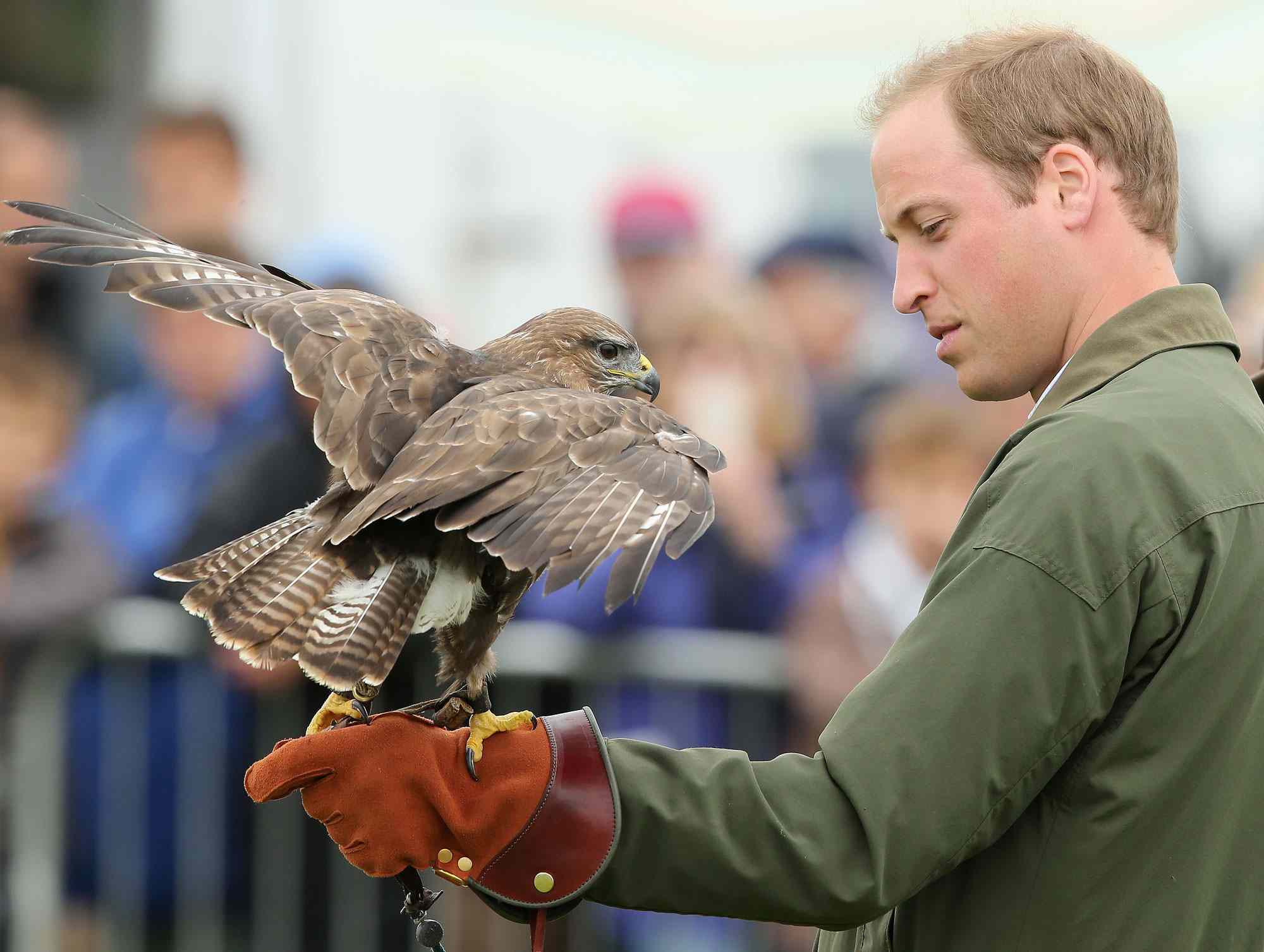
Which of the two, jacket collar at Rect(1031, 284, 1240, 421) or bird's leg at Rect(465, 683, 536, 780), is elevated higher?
jacket collar at Rect(1031, 284, 1240, 421)

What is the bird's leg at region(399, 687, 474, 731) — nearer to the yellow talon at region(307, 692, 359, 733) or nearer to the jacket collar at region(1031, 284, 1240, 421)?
the yellow talon at region(307, 692, 359, 733)

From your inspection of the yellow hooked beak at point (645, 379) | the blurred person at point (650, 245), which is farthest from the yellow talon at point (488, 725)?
the blurred person at point (650, 245)

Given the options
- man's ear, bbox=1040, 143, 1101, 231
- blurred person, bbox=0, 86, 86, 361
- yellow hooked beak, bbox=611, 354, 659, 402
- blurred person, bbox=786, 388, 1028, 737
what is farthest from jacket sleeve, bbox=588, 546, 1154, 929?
blurred person, bbox=0, 86, 86, 361

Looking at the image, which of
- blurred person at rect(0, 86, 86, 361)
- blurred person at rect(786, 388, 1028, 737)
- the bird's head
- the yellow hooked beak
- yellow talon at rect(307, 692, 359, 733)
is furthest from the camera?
blurred person at rect(0, 86, 86, 361)

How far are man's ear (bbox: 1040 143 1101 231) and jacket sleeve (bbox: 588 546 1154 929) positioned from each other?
0.55 meters

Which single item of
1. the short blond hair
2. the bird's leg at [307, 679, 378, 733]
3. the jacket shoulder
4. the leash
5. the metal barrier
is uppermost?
the short blond hair

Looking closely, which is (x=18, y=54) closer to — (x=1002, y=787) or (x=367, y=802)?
(x=367, y=802)

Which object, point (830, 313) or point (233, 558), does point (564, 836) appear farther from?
point (830, 313)

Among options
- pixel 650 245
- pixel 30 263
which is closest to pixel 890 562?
pixel 650 245

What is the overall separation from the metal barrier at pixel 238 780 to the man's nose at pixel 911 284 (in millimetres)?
2573

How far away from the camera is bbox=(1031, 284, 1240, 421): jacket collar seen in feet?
6.76

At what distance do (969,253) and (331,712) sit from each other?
1.23m

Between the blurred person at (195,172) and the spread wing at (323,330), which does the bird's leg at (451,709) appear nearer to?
the spread wing at (323,330)

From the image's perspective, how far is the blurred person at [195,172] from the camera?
18.2 feet
